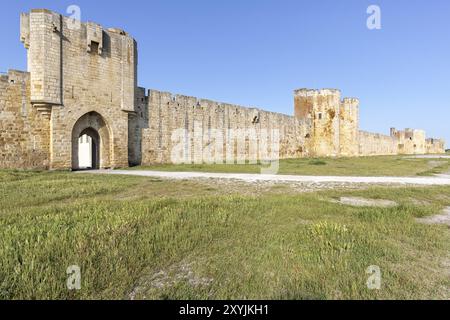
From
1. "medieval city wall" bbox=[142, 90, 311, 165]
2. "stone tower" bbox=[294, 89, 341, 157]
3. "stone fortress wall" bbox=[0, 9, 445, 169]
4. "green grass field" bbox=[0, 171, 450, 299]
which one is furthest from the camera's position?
"stone tower" bbox=[294, 89, 341, 157]

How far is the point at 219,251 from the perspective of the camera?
321 centimetres

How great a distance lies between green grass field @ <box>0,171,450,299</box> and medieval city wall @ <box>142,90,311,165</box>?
1457 cm

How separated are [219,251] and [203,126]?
20227 mm

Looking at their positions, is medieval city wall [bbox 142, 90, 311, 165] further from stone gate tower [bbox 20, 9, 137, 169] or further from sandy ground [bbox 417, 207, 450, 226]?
sandy ground [bbox 417, 207, 450, 226]

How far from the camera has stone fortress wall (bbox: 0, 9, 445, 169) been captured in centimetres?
1315

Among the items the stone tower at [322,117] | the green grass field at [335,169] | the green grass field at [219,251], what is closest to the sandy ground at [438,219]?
the green grass field at [219,251]

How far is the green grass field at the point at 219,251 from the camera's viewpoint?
2.33 m

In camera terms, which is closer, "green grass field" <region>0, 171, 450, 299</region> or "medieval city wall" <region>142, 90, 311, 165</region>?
"green grass field" <region>0, 171, 450, 299</region>

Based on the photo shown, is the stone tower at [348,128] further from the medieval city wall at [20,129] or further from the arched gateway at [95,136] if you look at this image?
the medieval city wall at [20,129]

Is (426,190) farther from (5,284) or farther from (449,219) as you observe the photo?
(5,284)

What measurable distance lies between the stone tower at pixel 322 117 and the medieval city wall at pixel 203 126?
490 centimetres

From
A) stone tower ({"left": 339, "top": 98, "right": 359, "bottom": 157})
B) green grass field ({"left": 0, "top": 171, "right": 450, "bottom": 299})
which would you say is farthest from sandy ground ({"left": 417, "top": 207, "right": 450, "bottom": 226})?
stone tower ({"left": 339, "top": 98, "right": 359, "bottom": 157})

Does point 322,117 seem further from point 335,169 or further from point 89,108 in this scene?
point 89,108
